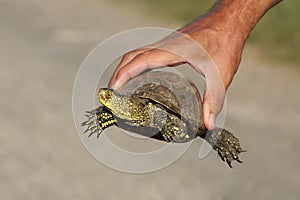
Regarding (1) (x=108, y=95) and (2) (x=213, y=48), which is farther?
(2) (x=213, y=48)

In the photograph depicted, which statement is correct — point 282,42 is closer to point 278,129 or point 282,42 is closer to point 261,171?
point 278,129

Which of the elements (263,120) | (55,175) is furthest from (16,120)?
(263,120)

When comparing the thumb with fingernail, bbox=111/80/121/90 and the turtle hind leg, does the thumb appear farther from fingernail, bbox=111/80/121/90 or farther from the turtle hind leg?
fingernail, bbox=111/80/121/90

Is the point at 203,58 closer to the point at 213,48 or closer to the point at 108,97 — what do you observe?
the point at 213,48

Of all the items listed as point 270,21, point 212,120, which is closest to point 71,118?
point 270,21

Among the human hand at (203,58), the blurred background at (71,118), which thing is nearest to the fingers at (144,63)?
the human hand at (203,58)

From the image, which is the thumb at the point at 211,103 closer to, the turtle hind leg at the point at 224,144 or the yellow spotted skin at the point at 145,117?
the yellow spotted skin at the point at 145,117
